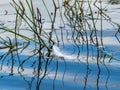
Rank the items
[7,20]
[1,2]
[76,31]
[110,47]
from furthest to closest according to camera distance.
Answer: [1,2] → [7,20] → [76,31] → [110,47]

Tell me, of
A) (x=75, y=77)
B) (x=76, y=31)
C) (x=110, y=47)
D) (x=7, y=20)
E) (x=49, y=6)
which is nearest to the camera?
(x=75, y=77)

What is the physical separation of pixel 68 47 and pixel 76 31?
0.61 meters

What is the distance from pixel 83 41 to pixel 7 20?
219cm

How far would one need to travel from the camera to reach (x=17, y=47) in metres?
4.78

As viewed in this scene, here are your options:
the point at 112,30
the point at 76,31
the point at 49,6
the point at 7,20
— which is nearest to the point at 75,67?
the point at 76,31

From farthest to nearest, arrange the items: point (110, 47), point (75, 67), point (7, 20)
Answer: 1. point (7, 20)
2. point (110, 47)
3. point (75, 67)

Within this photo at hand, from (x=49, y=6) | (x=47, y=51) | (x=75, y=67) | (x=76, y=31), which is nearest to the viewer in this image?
(x=75, y=67)

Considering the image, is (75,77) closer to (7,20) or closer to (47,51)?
(47,51)

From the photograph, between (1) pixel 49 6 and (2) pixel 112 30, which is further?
(1) pixel 49 6

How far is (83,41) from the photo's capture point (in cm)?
492

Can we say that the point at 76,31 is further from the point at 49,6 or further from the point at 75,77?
the point at 49,6

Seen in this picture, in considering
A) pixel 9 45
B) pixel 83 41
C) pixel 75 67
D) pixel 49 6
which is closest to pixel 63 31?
pixel 83 41

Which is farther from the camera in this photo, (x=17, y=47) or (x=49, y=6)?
(x=49, y=6)

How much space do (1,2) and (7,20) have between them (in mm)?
2115
